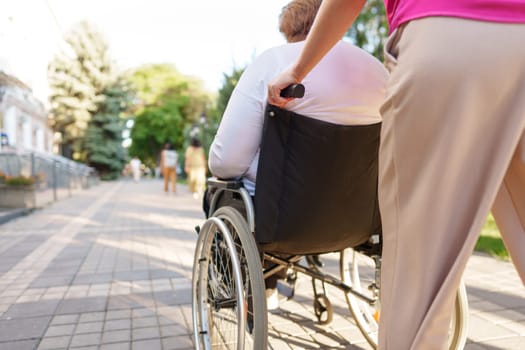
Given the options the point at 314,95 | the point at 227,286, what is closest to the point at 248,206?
the point at 227,286

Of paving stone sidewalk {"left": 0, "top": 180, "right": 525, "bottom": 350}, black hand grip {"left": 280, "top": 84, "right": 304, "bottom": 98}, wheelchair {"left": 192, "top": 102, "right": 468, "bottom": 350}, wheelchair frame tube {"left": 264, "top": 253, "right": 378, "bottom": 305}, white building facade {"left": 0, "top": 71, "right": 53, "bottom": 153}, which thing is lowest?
paving stone sidewalk {"left": 0, "top": 180, "right": 525, "bottom": 350}

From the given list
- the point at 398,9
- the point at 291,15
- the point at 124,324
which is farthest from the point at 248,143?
the point at 124,324

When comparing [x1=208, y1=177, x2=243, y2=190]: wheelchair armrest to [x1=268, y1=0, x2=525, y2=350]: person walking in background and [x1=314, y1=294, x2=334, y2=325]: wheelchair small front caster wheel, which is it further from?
[x1=314, y1=294, x2=334, y2=325]: wheelchair small front caster wheel

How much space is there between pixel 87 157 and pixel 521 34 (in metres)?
30.6

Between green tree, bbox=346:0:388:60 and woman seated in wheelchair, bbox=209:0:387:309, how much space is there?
8093 mm

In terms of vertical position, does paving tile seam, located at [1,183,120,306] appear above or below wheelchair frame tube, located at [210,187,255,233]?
below

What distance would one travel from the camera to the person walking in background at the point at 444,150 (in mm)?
924

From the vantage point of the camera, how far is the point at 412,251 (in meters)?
1.01

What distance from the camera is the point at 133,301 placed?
349 centimetres

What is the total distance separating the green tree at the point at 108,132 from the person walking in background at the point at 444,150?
96.9 feet

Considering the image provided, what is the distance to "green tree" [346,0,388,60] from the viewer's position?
9.46m

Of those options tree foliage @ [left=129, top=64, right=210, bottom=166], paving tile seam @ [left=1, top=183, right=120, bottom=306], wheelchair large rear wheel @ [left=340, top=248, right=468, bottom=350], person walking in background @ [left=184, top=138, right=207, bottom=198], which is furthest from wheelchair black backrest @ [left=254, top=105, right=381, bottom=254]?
tree foliage @ [left=129, top=64, right=210, bottom=166]

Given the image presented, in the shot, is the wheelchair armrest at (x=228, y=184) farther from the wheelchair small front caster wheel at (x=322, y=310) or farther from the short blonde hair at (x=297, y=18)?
the wheelchair small front caster wheel at (x=322, y=310)

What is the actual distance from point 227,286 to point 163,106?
49.0 meters
